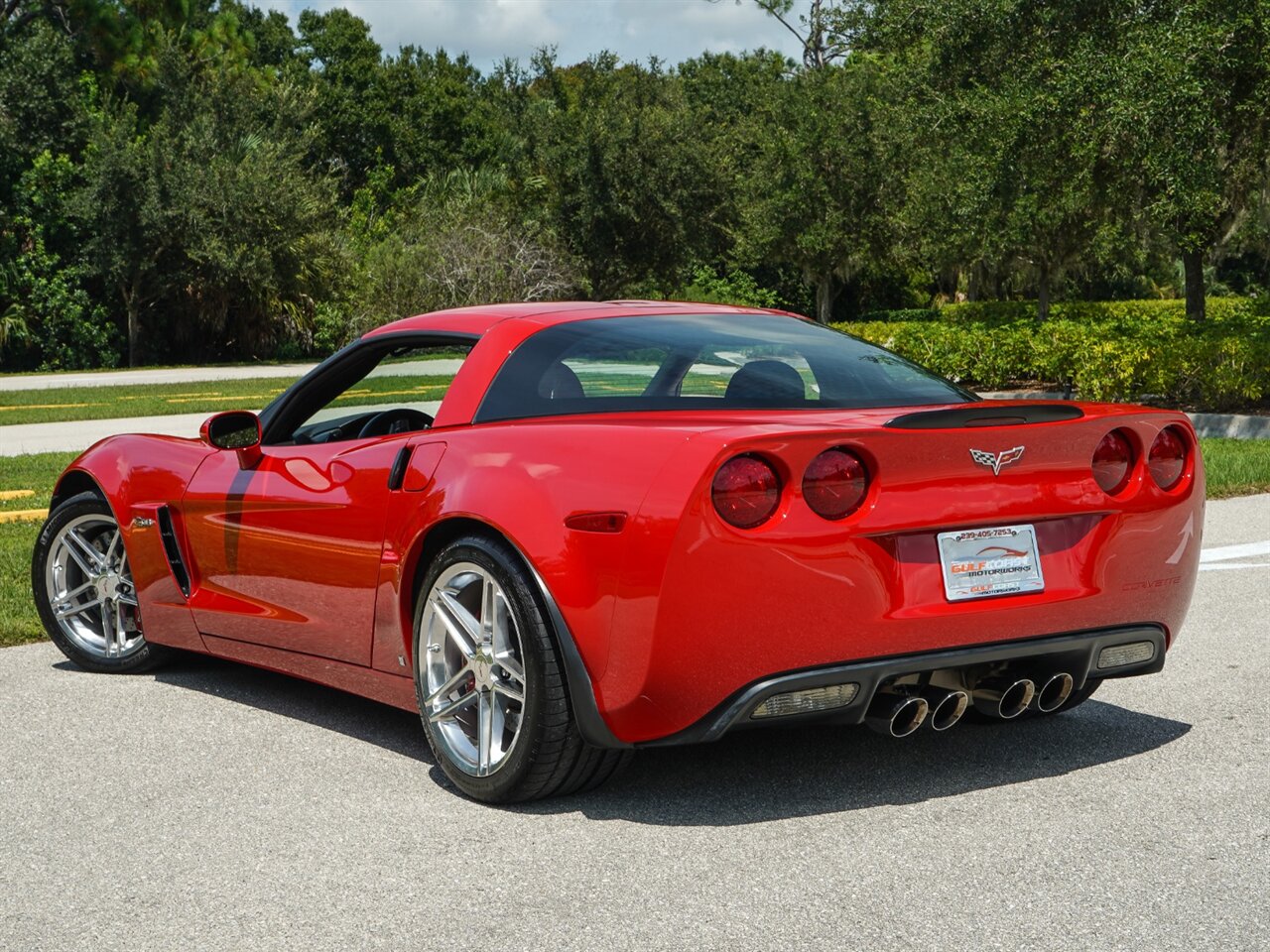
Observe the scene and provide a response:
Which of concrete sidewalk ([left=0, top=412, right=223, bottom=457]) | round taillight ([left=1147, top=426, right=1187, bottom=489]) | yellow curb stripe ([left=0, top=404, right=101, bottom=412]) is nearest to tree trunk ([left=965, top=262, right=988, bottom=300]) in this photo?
yellow curb stripe ([left=0, top=404, right=101, bottom=412])

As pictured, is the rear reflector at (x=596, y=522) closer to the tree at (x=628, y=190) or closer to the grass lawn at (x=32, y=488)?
the grass lawn at (x=32, y=488)

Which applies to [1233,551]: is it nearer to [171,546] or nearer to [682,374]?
[682,374]

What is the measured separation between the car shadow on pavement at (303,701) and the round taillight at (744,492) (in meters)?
1.51

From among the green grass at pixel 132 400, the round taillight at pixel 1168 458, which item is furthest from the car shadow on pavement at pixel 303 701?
the green grass at pixel 132 400

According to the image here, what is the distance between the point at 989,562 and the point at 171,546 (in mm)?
3026

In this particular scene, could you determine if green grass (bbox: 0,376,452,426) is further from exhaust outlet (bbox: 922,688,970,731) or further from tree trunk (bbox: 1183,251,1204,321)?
exhaust outlet (bbox: 922,688,970,731)

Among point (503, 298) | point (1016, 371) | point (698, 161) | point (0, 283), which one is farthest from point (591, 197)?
point (1016, 371)

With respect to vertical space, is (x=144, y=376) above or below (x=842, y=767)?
below

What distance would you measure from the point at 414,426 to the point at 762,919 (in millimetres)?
2204

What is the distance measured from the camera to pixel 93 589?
20.1 ft

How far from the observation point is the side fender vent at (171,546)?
5602mm

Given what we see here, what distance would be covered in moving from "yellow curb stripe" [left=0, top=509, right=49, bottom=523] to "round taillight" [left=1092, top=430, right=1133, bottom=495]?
797 cm

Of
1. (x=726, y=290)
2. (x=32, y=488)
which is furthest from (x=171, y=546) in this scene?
(x=726, y=290)

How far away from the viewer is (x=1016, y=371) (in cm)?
2250
